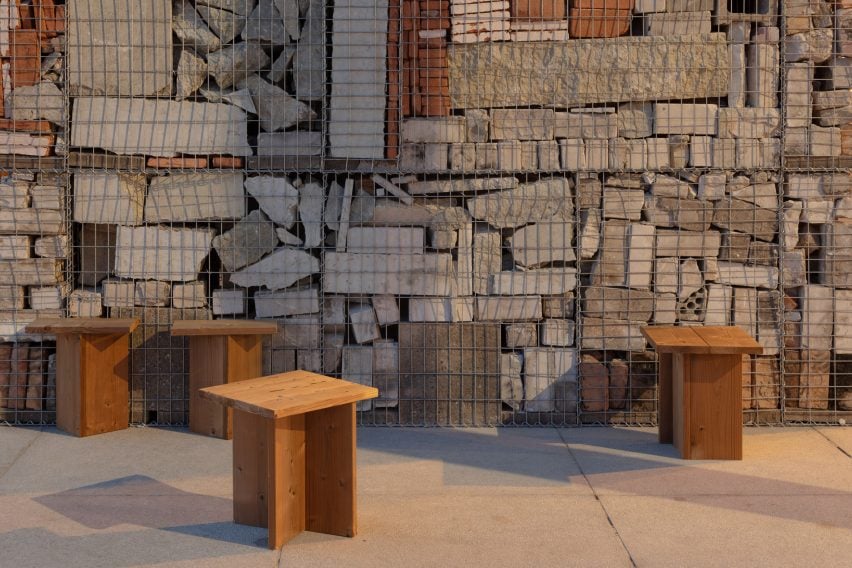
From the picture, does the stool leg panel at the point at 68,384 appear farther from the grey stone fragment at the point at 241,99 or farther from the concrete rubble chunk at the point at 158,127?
the grey stone fragment at the point at 241,99

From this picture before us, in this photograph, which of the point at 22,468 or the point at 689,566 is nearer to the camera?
the point at 689,566

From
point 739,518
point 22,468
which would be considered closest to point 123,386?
point 22,468

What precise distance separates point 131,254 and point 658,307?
3425mm

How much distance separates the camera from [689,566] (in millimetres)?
3967

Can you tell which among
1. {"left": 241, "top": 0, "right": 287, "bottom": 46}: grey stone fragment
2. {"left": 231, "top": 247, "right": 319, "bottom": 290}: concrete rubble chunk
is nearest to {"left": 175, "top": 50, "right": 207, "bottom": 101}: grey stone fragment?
{"left": 241, "top": 0, "right": 287, "bottom": 46}: grey stone fragment

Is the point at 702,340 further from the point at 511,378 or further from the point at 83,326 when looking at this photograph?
the point at 83,326

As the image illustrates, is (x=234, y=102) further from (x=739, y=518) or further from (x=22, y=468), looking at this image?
(x=739, y=518)

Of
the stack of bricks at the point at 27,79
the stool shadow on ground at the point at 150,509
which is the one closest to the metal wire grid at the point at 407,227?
the stack of bricks at the point at 27,79

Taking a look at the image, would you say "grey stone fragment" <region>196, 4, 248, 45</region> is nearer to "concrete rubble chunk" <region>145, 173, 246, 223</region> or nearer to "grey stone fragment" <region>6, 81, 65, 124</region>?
"concrete rubble chunk" <region>145, 173, 246, 223</region>

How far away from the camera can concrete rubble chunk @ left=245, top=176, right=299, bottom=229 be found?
648 cm

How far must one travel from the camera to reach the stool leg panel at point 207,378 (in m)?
6.08

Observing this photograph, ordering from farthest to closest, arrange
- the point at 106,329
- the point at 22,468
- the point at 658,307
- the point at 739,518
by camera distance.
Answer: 1. the point at 658,307
2. the point at 106,329
3. the point at 22,468
4. the point at 739,518

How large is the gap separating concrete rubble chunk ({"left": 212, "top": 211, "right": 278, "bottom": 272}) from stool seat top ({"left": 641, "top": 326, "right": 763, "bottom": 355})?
2453 millimetres

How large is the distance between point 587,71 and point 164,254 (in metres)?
2.98
